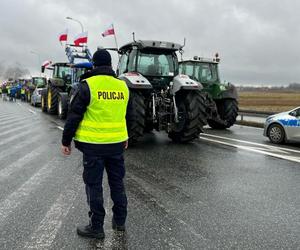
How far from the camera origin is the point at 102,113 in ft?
12.8

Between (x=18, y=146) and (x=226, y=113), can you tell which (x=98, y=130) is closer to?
(x=18, y=146)

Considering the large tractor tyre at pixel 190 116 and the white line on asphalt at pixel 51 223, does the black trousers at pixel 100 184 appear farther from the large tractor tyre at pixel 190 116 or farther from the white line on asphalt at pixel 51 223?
the large tractor tyre at pixel 190 116

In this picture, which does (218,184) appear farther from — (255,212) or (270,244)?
(270,244)

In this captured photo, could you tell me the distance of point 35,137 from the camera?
11.3 meters

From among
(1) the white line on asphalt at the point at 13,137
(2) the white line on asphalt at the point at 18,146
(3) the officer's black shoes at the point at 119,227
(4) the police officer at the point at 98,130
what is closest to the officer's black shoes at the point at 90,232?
(4) the police officer at the point at 98,130

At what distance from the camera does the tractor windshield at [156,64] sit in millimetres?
10586

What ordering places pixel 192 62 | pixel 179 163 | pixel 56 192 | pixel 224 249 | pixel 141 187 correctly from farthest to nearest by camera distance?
pixel 192 62 → pixel 179 163 → pixel 141 187 → pixel 56 192 → pixel 224 249

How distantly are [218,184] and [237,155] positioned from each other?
2827mm

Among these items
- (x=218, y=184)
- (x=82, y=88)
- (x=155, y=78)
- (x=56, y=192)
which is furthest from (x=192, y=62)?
(x=82, y=88)

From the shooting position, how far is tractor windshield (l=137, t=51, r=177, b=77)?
34.7ft

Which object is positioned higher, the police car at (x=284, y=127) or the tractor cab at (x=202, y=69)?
the tractor cab at (x=202, y=69)

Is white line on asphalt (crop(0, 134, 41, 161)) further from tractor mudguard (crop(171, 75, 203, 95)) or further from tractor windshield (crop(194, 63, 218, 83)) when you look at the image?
tractor windshield (crop(194, 63, 218, 83))

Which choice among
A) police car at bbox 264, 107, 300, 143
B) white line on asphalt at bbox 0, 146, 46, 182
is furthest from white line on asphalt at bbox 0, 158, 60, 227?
police car at bbox 264, 107, 300, 143

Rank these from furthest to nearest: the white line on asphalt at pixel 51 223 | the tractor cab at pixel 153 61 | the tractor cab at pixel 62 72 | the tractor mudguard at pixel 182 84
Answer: the tractor cab at pixel 62 72
the tractor cab at pixel 153 61
the tractor mudguard at pixel 182 84
the white line on asphalt at pixel 51 223
